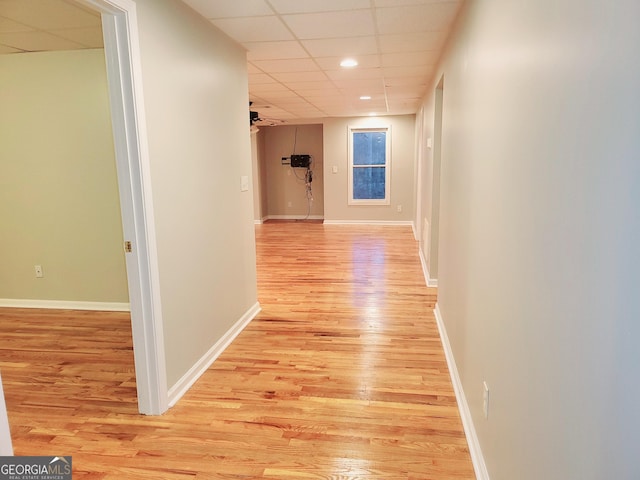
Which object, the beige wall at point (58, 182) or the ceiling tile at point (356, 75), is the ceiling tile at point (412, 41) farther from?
the beige wall at point (58, 182)

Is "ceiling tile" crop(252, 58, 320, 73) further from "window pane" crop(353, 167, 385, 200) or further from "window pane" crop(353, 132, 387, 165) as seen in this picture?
"window pane" crop(353, 167, 385, 200)

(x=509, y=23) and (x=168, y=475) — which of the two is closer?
(x=509, y=23)

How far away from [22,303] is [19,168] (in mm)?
1288

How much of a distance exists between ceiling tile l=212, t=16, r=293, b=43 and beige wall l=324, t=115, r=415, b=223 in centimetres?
586

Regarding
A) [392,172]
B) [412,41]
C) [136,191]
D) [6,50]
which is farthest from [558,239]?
[392,172]

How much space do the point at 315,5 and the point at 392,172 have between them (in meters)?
6.58

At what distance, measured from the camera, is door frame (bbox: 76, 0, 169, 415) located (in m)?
1.95

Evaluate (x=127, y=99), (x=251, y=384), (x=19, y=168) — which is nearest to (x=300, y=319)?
(x=251, y=384)

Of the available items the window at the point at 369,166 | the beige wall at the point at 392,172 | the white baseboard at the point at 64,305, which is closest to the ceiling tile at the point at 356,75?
the white baseboard at the point at 64,305

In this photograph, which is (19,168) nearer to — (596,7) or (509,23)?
(509,23)

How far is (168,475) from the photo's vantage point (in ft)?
6.01

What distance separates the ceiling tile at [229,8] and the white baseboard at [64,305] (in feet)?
8.74

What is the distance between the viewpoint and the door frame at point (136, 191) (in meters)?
1.95

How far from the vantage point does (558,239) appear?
97 centimetres
